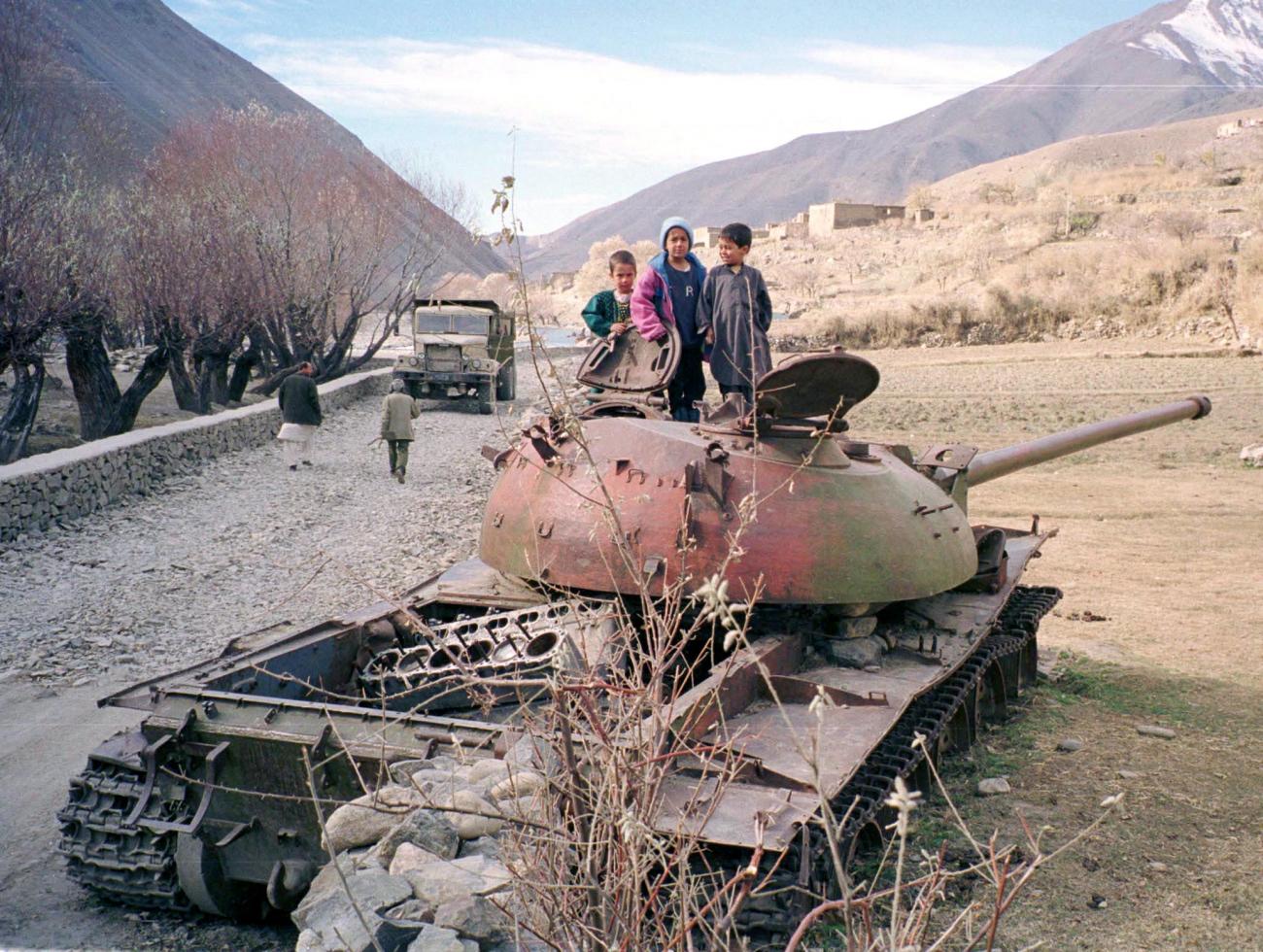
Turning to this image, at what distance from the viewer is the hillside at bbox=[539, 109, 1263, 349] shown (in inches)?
1266

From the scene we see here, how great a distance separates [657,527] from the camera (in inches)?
204

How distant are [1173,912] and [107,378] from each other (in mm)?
17694

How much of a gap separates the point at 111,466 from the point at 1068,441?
9.74 metres

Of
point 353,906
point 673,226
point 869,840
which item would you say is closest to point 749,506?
point 869,840

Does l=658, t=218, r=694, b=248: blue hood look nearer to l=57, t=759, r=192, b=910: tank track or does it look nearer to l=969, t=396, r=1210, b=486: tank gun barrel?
l=969, t=396, r=1210, b=486: tank gun barrel

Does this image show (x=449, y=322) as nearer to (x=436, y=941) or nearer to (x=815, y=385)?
(x=815, y=385)

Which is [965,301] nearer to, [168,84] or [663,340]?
[663,340]

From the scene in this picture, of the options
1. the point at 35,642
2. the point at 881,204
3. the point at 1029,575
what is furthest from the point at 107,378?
the point at 881,204

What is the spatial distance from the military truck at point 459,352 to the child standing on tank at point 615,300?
53.6ft

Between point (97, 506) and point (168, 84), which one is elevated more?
point (168, 84)

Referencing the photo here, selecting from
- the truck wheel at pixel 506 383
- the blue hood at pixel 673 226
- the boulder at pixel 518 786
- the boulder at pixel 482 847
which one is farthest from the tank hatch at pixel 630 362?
the truck wheel at pixel 506 383

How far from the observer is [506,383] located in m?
26.4

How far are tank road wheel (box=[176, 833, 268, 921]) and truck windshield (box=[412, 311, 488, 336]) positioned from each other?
828 inches

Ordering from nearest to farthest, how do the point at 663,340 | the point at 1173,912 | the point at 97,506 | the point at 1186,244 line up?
the point at 1173,912 < the point at 663,340 < the point at 97,506 < the point at 1186,244
